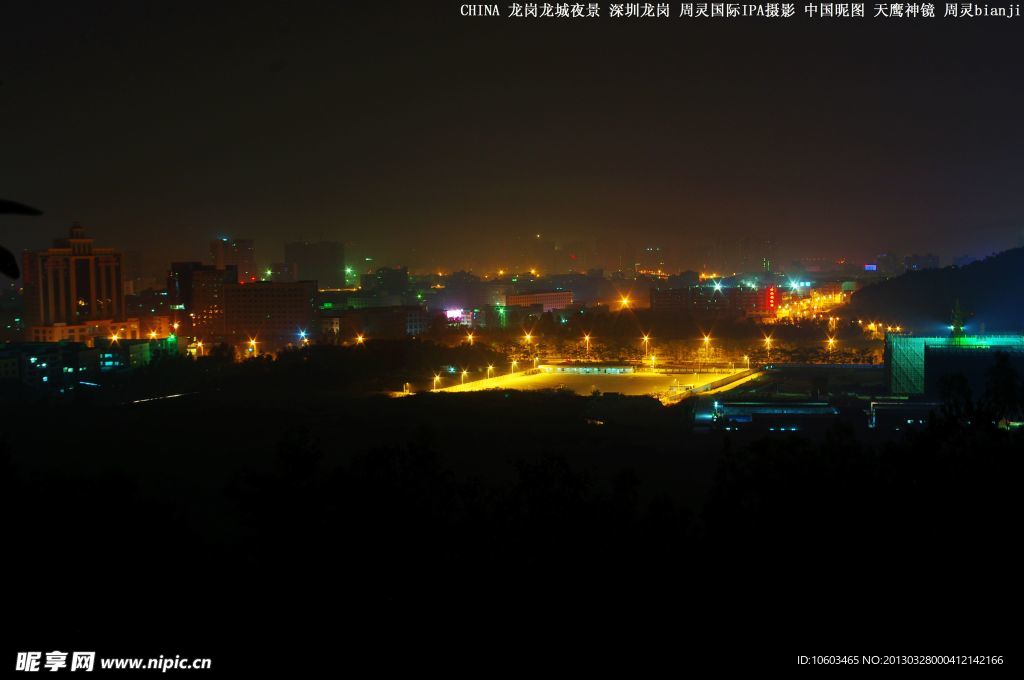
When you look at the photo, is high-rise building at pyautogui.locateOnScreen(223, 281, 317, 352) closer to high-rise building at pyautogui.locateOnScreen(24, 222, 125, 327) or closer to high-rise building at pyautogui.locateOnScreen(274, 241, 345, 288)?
high-rise building at pyautogui.locateOnScreen(24, 222, 125, 327)

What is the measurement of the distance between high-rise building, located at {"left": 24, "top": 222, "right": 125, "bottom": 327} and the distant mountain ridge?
11.9 m

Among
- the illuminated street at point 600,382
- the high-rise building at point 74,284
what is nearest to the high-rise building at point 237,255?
the high-rise building at point 74,284

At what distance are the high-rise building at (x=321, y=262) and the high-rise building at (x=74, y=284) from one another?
41.5ft

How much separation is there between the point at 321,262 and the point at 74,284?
540 inches

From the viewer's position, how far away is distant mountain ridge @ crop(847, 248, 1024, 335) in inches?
547

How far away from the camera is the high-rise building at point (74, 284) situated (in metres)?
14.8

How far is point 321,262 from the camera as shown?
28.7m

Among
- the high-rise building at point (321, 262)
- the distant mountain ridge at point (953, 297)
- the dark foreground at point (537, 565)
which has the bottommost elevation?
the dark foreground at point (537, 565)

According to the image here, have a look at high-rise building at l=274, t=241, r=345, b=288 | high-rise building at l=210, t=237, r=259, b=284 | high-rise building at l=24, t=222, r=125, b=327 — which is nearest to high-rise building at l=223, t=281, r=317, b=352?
high-rise building at l=24, t=222, r=125, b=327

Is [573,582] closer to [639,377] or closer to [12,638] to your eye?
[12,638]

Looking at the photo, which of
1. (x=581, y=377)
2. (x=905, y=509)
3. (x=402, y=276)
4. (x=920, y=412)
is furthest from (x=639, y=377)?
(x=402, y=276)

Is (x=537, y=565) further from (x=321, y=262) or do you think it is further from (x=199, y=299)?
(x=321, y=262)

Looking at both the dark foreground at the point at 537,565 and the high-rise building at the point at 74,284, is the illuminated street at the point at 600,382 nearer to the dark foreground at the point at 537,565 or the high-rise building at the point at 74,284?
the dark foreground at the point at 537,565

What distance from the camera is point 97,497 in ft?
11.1
